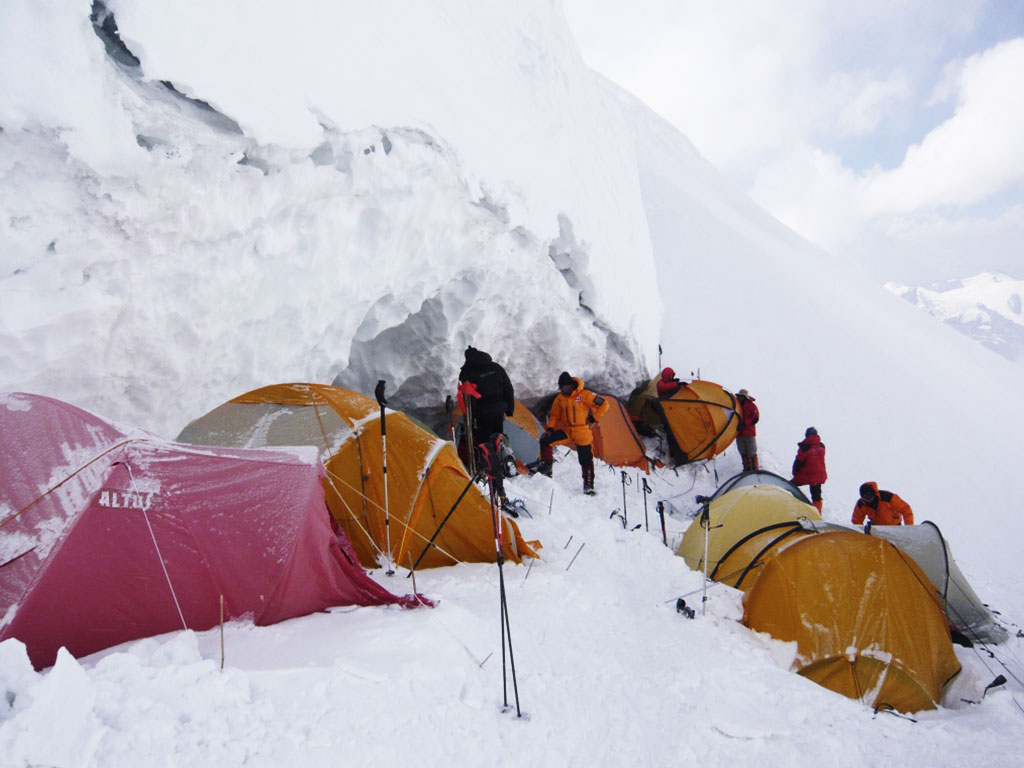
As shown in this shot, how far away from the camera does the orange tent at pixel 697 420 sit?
413 inches

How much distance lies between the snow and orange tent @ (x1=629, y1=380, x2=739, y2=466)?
50 cm

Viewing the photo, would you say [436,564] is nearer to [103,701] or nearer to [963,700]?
[103,701]

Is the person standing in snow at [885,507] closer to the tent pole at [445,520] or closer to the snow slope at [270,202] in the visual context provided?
the snow slope at [270,202]

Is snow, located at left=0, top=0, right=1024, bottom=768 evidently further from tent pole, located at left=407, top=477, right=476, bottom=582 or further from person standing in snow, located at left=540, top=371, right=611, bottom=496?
person standing in snow, located at left=540, top=371, right=611, bottom=496

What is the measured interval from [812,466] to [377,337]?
22.6ft

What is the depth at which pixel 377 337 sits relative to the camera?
8.15 m

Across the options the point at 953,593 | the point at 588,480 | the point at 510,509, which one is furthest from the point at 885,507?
the point at 510,509

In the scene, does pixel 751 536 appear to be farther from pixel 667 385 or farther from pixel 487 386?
pixel 667 385

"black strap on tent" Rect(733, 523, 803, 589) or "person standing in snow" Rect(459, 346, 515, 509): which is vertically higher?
"person standing in snow" Rect(459, 346, 515, 509)

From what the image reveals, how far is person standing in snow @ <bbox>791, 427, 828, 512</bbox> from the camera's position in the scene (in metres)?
9.45

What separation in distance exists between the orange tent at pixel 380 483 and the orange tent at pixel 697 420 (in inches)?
241

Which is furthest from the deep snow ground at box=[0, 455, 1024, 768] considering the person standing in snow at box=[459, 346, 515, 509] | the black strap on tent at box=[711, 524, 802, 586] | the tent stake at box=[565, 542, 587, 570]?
the person standing in snow at box=[459, 346, 515, 509]

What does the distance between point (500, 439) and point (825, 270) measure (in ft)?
68.6

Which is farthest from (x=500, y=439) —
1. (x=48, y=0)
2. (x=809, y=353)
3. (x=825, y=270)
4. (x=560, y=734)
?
(x=825, y=270)
